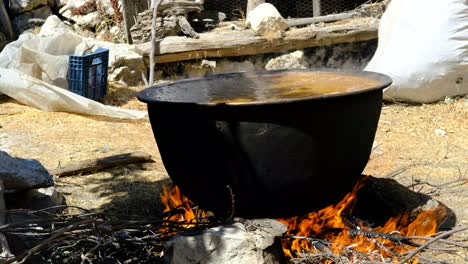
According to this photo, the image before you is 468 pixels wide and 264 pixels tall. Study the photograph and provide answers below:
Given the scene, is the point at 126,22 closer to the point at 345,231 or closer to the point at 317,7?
the point at 317,7

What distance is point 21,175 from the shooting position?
3602 mm

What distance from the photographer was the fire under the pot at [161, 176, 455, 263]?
10.6 ft

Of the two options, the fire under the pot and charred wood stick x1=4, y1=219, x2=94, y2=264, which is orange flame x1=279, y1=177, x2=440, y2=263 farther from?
charred wood stick x1=4, y1=219, x2=94, y2=264

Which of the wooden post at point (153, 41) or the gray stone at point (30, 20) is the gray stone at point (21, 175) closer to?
the wooden post at point (153, 41)

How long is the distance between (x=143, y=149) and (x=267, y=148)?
9.03 ft

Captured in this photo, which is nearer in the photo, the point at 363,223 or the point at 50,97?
the point at 363,223

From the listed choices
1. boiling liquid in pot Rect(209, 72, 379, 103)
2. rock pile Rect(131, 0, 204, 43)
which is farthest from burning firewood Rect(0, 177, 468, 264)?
rock pile Rect(131, 0, 204, 43)

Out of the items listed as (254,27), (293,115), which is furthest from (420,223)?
(254,27)

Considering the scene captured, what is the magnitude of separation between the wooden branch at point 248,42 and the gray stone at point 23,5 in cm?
197

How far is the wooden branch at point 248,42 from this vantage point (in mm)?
7715

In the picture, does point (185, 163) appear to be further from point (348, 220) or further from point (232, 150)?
point (348, 220)

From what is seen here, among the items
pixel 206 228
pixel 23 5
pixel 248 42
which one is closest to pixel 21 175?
pixel 206 228

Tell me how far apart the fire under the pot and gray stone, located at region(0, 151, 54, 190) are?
69 centimetres

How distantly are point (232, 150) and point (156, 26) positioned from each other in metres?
5.08
